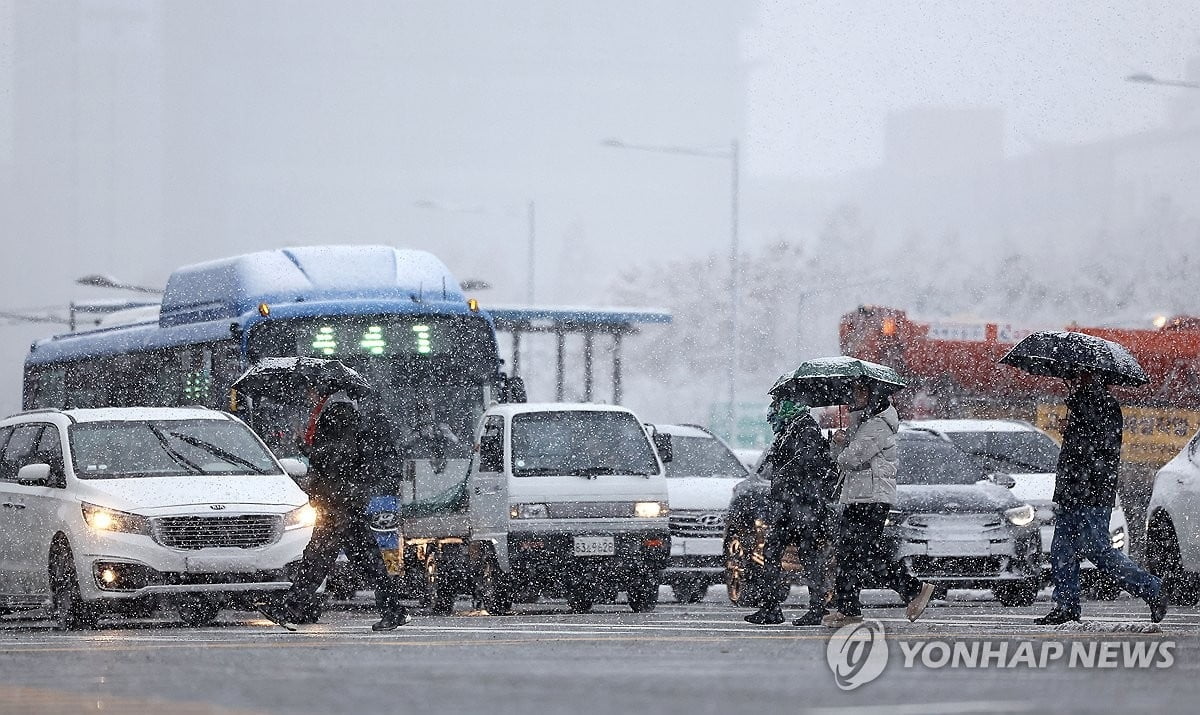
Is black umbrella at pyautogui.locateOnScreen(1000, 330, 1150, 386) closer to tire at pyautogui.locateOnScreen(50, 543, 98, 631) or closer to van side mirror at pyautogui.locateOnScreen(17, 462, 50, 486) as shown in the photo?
tire at pyautogui.locateOnScreen(50, 543, 98, 631)

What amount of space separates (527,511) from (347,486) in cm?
409

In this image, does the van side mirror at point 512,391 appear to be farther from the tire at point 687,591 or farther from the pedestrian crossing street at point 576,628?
the pedestrian crossing street at point 576,628

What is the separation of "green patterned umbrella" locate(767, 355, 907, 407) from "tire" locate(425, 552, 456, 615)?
400cm

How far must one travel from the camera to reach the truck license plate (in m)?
19.3

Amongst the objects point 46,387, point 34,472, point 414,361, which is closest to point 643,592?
point 34,472

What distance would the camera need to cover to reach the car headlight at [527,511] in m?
19.3

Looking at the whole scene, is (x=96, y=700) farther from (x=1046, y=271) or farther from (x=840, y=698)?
(x=1046, y=271)

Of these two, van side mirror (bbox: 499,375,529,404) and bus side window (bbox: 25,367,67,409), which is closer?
van side mirror (bbox: 499,375,529,404)

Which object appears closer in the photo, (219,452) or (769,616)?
(769,616)

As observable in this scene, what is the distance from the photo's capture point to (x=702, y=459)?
2411 centimetres

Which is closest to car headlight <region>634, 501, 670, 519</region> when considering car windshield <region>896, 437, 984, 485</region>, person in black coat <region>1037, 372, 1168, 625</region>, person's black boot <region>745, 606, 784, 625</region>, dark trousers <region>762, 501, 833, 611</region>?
car windshield <region>896, 437, 984, 485</region>

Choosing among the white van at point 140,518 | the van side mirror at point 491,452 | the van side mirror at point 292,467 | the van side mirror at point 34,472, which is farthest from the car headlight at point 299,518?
the van side mirror at point 491,452

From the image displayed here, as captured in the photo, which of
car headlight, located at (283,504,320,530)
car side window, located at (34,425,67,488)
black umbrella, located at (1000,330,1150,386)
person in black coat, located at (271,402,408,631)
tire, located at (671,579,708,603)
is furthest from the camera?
tire, located at (671,579,708,603)

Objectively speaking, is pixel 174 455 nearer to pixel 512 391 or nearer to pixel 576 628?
pixel 576 628
